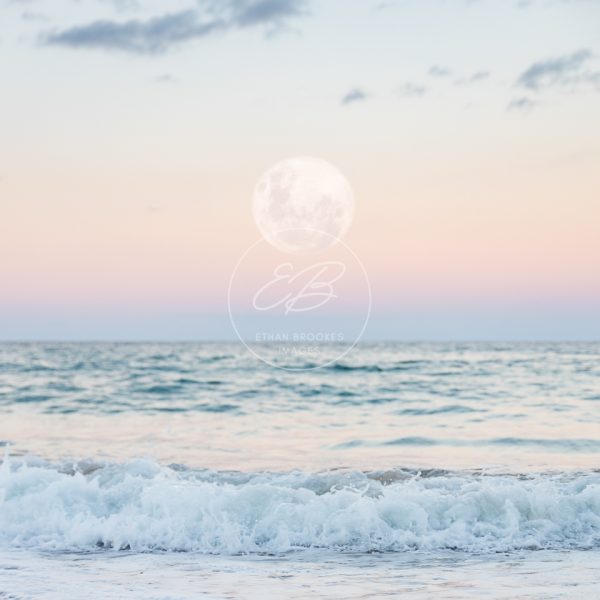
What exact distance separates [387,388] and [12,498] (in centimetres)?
1620

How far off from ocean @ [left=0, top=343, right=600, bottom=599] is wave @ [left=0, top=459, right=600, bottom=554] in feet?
0.07

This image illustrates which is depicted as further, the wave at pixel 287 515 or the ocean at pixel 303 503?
the wave at pixel 287 515

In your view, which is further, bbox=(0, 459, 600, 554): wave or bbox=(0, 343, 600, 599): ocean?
bbox=(0, 459, 600, 554): wave

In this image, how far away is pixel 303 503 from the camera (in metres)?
9.74

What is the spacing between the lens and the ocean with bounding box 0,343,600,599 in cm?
736

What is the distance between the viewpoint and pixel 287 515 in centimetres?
934

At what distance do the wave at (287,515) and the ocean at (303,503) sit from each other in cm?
2

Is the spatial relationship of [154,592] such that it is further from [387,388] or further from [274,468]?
[387,388]

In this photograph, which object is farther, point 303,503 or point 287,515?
point 303,503

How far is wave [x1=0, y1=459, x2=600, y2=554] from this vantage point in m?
8.88

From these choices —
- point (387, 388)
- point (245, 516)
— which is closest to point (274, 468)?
point (245, 516)

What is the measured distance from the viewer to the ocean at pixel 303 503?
736cm

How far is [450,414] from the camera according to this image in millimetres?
19266

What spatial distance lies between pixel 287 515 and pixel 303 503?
1.43 feet
